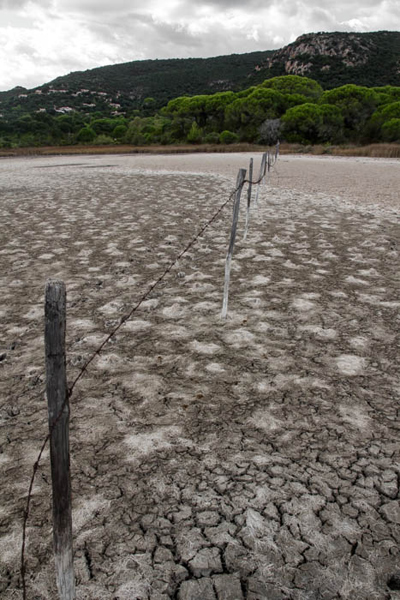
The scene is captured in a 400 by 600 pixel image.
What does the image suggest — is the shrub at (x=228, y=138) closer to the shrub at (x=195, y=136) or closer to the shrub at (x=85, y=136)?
the shrub at (x=195, y=136)

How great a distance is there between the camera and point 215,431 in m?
2.53

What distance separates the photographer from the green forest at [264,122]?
4675 centimetres

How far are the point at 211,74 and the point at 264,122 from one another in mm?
70616

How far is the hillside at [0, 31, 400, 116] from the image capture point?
91.1 metres

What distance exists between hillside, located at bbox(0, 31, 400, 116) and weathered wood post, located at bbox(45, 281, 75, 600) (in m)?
95.3

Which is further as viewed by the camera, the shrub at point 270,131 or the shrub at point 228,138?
the shrub at point 228,138

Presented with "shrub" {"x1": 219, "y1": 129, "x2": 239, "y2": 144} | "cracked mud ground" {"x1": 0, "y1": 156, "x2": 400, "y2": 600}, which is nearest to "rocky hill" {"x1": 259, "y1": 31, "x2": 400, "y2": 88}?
"shrub" {"x1": 219, "y1": 129, "x2": 239, "y2": 144}

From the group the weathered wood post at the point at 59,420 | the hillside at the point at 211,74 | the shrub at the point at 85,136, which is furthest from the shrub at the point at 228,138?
the weathered wood post at the point at 59,420

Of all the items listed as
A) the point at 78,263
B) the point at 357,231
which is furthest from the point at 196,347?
the point at 357,231

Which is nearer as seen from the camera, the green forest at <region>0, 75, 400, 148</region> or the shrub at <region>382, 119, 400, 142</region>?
the shrub at <region>382, 119, 400, 142</region>

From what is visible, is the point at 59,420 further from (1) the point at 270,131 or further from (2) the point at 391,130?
(1) the point at 270,131

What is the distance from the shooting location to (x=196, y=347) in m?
3.60

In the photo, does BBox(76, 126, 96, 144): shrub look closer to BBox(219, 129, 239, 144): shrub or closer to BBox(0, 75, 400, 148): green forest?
BBox(0, 75, 400, 148): green forest

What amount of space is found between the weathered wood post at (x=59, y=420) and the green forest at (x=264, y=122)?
4866 centimetres
